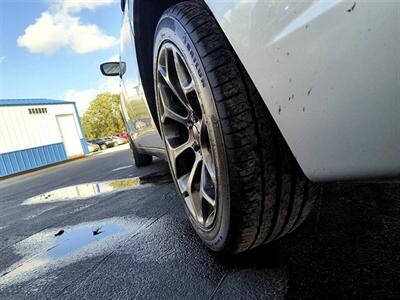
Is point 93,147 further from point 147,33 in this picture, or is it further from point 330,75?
point 330,75

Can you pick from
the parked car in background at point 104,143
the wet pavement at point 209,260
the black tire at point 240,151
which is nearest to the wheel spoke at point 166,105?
the black tire at point 240,151

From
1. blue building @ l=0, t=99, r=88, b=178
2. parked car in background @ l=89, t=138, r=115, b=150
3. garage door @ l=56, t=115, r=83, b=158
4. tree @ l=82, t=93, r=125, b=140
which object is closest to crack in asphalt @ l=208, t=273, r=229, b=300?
blue building @ l=0, t=99, r=88, b=178

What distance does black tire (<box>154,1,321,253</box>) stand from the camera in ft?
3.12

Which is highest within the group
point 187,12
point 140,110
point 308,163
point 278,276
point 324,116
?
point 187,12

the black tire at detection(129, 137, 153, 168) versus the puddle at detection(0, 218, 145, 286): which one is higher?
the black tire at detection(129, 137, 153, 168)

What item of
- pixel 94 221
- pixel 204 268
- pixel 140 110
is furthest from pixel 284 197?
pixel 94 221

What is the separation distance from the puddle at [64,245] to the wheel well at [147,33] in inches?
30.9

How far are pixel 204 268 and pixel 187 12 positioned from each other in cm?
105

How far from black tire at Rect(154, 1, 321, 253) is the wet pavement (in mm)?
163

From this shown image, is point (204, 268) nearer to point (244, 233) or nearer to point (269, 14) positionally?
→ point (244, 233)

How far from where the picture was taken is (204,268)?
4.15 feet

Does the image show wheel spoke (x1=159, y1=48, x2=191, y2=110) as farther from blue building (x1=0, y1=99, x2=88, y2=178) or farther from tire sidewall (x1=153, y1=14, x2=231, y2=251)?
blue building (x1=0, y1=99, x2=88, y2=178)

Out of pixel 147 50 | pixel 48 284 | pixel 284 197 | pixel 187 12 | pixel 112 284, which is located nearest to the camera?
pixel 284 197

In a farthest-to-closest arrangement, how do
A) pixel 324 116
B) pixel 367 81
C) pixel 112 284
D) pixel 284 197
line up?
pixel 112 284
pixel 284 197
pixel 324 116
pixel 367 81
